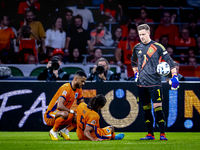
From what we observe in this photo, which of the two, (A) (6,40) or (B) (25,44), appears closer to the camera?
(B) (25,44)

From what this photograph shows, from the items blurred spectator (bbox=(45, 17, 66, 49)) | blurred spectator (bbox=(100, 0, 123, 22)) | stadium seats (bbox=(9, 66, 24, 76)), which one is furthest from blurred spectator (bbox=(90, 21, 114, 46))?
stadium seats (bbox=(9, 66, 24, 76))

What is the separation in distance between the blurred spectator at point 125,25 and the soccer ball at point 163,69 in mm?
7125

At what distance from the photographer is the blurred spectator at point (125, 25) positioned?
12.3 metres

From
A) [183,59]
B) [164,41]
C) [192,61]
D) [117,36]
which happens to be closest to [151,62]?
[192,61]

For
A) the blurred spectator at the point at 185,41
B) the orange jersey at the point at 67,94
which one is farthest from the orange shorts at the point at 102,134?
the blurred spectator at the point at 185,41

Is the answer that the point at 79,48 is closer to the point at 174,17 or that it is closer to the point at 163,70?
the point at 174,17

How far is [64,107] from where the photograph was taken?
211 inches

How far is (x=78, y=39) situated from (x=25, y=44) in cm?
186

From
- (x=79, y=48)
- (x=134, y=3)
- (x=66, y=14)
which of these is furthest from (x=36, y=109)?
(x=134, y=3)

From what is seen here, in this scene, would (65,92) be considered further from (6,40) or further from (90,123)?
(6,40)

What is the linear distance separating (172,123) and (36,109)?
9.72ft

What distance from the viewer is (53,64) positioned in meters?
7.76

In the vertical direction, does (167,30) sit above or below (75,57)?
above

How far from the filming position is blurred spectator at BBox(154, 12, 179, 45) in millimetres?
12166
